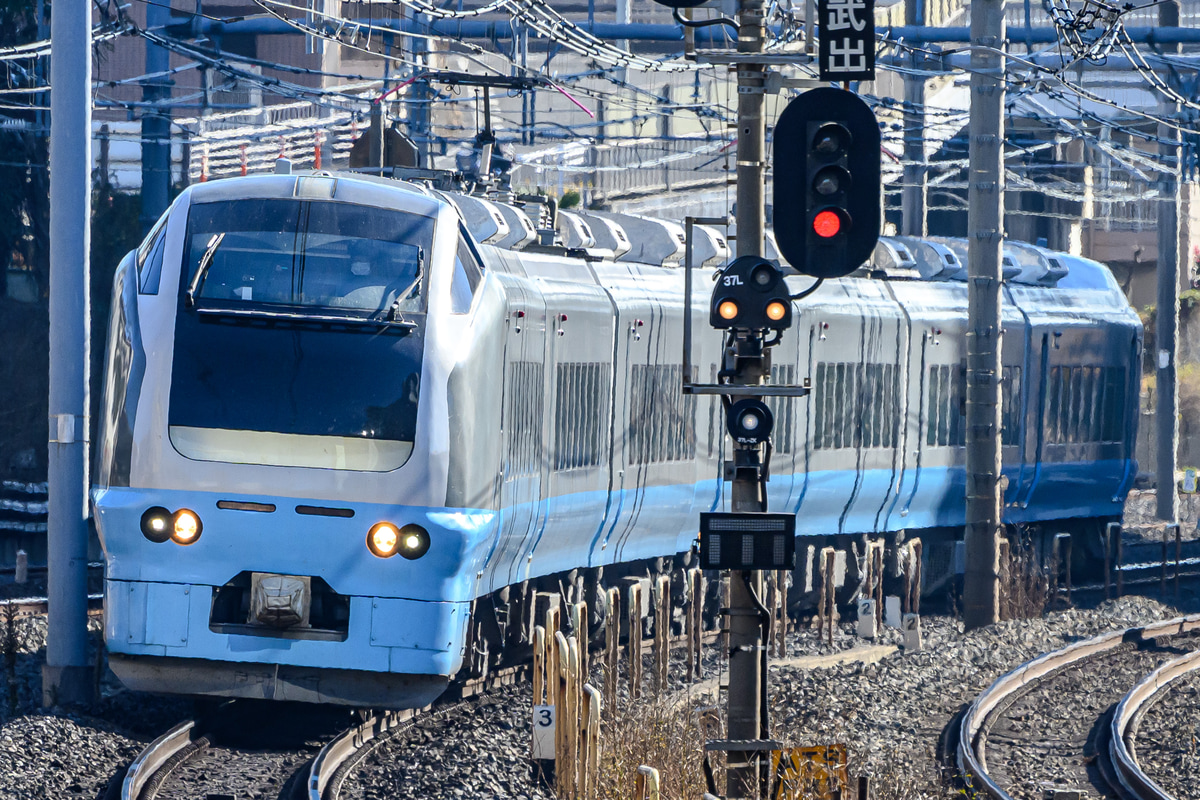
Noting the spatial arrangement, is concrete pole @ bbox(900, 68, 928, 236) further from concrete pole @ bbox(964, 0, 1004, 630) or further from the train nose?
the train nose

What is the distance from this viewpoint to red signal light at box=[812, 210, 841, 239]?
27.8 ft

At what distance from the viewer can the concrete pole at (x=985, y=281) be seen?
17.7 metres

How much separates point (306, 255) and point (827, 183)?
13.0 ft

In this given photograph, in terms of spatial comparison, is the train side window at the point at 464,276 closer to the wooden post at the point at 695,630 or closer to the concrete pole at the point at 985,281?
the wooden post at the point at 695,630


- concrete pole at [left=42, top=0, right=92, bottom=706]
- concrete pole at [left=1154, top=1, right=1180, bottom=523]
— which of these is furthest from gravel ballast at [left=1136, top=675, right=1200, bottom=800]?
concrete pole at [left=1154, top=1, right=1180, bottom=523]

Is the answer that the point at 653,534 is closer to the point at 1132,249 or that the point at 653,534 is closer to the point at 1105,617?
the point at 1105,617

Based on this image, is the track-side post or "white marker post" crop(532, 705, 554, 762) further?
the track-side post

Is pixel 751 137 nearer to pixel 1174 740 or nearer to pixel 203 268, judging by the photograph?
pixel 203 268

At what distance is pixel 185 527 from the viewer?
1073cm

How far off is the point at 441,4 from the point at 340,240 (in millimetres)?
31096

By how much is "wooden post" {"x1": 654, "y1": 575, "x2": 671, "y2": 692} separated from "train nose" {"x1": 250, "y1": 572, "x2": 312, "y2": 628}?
3630mm

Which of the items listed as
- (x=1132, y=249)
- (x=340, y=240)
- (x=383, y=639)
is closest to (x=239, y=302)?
(x=340, y=240)

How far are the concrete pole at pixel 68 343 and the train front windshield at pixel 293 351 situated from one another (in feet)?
5.96

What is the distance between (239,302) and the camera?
11078mm
